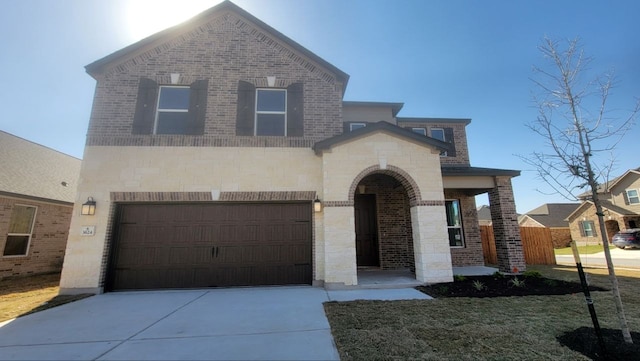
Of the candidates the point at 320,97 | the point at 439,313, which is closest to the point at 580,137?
the point at 439,313

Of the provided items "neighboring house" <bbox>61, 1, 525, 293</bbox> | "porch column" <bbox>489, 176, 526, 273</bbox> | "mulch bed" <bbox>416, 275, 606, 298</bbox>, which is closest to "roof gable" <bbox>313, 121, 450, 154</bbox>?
"neighboring house" <bbox>61, 1, 525, 293</bbox>

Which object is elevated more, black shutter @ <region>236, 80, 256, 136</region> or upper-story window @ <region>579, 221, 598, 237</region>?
black shutter @ <region>236, 80, 256, 136</region>

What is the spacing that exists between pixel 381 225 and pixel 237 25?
29.3 feet

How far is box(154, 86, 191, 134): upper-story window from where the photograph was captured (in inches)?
335

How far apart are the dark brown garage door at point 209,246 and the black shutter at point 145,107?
2.37 meters

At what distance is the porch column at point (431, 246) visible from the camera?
24.7 feet

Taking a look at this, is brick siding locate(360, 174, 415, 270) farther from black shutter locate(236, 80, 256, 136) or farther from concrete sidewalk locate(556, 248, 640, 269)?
concrete sidewalk locate(556, 248, 640, 269)

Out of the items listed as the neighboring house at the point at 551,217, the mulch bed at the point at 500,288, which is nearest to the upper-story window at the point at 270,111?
the mulch bed at the point at 500,288

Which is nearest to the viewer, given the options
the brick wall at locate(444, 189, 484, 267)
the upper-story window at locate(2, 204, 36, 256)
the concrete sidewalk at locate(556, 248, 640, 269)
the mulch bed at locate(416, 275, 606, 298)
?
the mulch bed at locate(416, 275, 606, 298)

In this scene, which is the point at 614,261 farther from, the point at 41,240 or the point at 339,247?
the point at 41,240

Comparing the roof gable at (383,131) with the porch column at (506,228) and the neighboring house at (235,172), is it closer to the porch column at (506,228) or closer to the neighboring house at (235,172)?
the neighboring house at (235,172)

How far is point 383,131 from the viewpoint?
8.36 m

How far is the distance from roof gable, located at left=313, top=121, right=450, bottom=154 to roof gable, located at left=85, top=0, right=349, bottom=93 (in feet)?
7.43

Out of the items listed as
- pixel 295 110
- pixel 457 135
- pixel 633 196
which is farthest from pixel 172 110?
pixel 633 196
